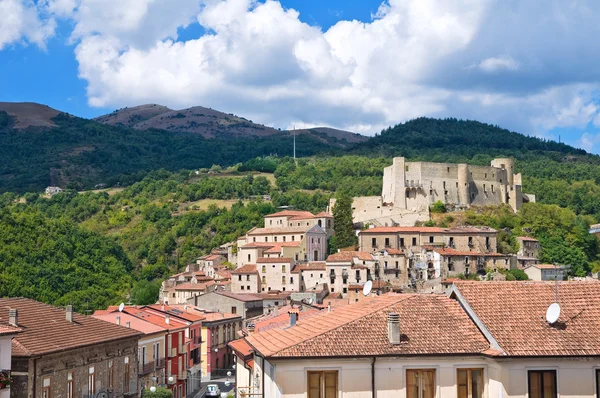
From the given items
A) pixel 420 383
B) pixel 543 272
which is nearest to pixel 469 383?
pixel 420 383

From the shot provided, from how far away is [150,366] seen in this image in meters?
36.2

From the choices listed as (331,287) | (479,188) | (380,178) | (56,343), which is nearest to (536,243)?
(479,188)

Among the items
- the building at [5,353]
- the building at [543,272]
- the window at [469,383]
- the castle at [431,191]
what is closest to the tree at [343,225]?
the castle at [431,191]

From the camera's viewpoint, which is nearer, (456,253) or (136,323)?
(136,323)

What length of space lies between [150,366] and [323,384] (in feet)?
72.4

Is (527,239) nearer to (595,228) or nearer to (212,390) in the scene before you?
(595,228)

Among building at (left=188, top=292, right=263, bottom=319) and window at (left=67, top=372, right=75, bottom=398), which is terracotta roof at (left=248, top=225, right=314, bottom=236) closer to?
building at (left=188, top=292, right=263, bottom=319)

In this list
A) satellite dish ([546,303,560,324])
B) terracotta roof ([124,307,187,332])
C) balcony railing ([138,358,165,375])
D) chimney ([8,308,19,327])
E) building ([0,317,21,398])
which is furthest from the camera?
terracotta roof ([124,307,187,332])

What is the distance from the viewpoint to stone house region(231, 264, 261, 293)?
309 feet

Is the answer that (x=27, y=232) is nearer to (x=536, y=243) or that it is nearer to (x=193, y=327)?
(x=193, y=327)

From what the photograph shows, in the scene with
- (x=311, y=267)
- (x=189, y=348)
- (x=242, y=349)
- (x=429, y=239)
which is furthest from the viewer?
(x=429, y=239)

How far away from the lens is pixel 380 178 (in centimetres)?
15175

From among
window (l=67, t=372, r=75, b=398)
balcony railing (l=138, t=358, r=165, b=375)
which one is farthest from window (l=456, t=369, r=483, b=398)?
balcony railing (l=138, t=358, r=165, b=375)

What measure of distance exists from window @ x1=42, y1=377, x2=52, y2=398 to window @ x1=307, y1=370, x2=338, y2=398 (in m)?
11.2
